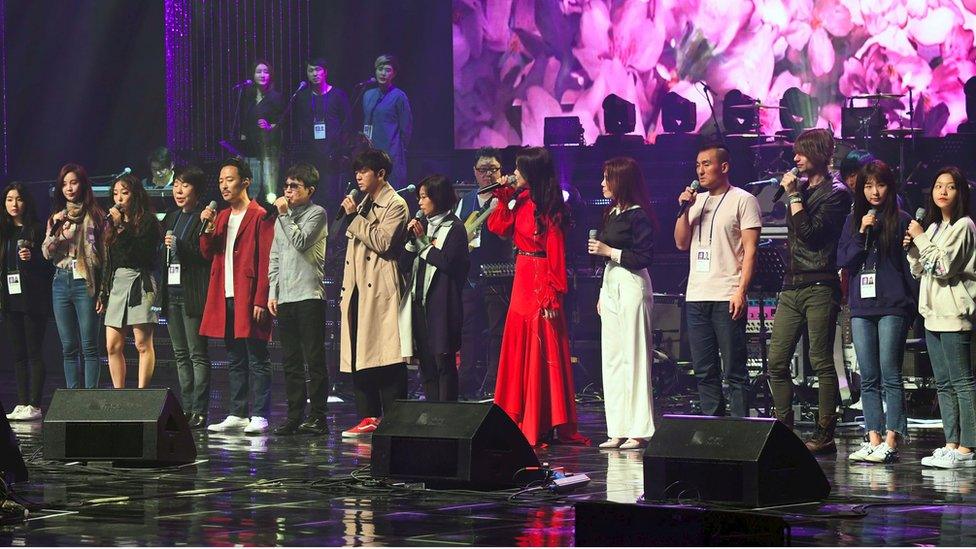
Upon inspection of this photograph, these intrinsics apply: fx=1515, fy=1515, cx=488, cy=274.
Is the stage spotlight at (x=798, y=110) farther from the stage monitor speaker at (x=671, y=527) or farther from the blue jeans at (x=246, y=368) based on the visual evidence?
the stage monitor speaker at (x=671, y=527)

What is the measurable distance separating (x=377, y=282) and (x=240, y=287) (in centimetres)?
87

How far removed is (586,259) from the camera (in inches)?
479

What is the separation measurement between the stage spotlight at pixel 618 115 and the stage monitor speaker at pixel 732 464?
8076mm

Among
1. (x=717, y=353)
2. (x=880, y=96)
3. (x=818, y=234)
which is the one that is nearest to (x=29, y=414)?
(x=717, y=353)

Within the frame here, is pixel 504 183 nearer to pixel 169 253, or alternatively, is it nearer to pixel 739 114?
pixel 169 253

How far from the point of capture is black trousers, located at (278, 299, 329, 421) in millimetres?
8281

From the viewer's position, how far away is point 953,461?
650 centimetres

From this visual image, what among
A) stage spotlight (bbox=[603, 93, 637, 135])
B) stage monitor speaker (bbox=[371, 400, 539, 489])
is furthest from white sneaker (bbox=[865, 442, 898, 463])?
stage spotlight (bbox=[603, 93, 637, 135])

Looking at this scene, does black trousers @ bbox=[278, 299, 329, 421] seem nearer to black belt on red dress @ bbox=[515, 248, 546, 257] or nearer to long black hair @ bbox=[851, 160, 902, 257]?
black belt on red dress @ bbox=[515, 248, 546, 257]

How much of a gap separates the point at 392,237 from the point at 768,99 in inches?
260

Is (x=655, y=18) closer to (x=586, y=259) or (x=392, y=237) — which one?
(x=586, y=259)

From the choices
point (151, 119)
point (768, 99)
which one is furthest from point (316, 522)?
point (151, 119)

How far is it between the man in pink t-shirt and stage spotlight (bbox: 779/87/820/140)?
20.2 ft

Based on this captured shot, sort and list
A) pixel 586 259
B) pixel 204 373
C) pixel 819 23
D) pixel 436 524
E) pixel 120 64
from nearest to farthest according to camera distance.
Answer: pixel 436 524 < pixel 204 373 < pixel 586 259 < pixel 819 23 < pixel 120 64
